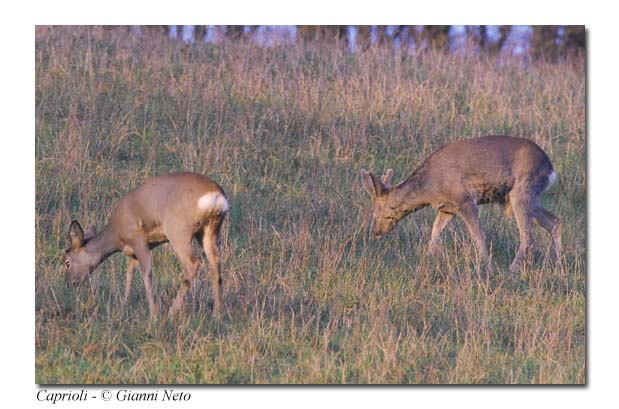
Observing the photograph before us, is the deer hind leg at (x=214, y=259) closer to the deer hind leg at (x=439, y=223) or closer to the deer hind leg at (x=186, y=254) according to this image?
the deer hind leg at (x=186, y=254)

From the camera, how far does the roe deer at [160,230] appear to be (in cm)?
850

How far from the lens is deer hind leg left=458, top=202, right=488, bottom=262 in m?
10.9

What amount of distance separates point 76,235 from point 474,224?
4021 mm

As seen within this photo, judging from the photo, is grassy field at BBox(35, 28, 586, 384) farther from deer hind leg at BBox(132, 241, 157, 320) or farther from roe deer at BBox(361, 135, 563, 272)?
roe deer at BBox(361, 135, 563, 272)

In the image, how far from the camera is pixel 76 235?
9.31 metres

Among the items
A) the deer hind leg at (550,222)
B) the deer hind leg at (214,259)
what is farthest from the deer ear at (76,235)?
the deer hind leg at (550,222)

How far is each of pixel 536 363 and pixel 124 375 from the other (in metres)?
3.04

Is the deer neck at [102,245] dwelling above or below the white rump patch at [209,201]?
below

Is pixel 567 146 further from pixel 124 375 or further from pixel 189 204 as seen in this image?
pixel 124 375

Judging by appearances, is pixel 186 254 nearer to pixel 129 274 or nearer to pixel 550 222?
pixel 129 274

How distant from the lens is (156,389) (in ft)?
24.7

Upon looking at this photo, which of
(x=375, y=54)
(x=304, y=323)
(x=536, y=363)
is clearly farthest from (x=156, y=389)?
(x=375, y=54)

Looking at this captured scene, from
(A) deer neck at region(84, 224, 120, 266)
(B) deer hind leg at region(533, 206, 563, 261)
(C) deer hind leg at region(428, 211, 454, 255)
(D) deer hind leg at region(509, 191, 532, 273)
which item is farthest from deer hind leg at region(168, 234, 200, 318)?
(B) deer hind leg at region(533, 206, 563, 261)

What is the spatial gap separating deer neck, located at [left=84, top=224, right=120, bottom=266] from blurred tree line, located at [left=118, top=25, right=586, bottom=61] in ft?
20.7
